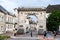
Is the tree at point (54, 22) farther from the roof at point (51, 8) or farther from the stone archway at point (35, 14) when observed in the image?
the roof at point (51, 8)

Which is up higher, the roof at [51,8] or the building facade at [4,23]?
the roof at [51,8]

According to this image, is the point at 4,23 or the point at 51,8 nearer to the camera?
the point at 4,23

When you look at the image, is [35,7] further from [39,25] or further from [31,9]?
[39,25]

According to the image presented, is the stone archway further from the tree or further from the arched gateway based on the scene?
the tree

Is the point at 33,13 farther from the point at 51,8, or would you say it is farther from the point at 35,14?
the point at 51,8

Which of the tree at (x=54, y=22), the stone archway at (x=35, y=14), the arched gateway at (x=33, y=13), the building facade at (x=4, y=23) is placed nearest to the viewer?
the building facade at (x=4, y=23)

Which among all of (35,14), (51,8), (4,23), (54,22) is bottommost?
(4,23)

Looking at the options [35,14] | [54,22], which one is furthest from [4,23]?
[54,22]

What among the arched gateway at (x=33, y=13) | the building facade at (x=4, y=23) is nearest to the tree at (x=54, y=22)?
the arched gateway at (x=33, y=13)

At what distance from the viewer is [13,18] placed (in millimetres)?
79312

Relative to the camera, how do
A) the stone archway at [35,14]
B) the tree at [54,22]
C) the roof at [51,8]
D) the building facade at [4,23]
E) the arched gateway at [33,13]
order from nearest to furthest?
the building facade at [4,23], the tree at [54,22], the arched gateway at [33,13], the stone archway at [35,14], the roof at [51,8]

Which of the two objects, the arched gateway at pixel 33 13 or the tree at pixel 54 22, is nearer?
the tree at pixel 54 22

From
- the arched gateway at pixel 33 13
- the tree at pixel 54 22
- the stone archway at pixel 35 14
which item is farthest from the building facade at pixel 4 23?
the tree at pixel 54 22

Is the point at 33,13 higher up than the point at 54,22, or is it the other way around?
the point at 33,13
